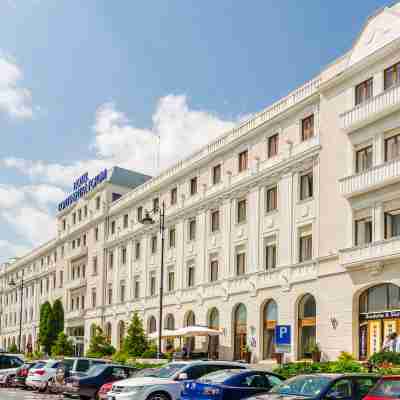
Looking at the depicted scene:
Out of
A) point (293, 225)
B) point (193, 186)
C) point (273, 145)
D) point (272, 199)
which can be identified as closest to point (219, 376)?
point (293, 225)

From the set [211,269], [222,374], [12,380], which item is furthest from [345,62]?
[12,380]

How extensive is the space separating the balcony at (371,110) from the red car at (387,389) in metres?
19.2

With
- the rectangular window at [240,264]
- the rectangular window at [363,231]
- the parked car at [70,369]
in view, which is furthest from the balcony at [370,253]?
the parked car at [70,369]

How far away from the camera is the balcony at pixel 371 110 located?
3172 cm

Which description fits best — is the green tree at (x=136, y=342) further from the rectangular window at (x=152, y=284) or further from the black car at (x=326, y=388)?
the black car at (x=326, y=388)

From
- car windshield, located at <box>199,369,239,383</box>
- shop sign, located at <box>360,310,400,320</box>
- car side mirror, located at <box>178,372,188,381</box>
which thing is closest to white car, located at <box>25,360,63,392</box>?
car side mirror, located at <box>178,372,188,381</box>

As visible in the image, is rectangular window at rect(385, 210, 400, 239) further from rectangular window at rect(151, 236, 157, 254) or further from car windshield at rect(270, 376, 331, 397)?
rectangular window at rect(151, 236, 157, 254)

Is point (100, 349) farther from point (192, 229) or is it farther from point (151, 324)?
point (192, 229)

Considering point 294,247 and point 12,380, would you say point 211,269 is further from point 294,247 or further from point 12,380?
point 12,380

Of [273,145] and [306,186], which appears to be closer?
[306,186]

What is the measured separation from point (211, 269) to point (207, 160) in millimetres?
7046

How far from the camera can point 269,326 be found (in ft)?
133

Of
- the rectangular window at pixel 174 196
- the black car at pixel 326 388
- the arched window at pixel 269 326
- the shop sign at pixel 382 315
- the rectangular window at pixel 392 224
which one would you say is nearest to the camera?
the black car at pixel 326 388

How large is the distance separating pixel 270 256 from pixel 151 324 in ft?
55.6
